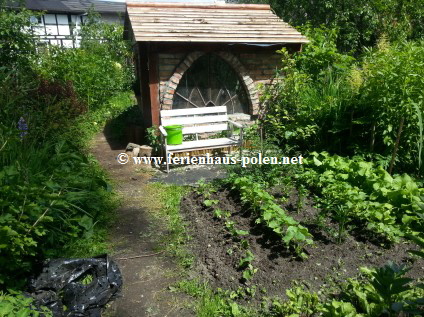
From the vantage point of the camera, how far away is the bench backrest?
6891 millimetres

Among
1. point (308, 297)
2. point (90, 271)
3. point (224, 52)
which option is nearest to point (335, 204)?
point (308, 297)

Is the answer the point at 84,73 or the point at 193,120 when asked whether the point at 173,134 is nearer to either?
the point at 193,120

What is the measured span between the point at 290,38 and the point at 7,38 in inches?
260

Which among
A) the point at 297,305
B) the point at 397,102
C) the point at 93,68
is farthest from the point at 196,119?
the point at 93,68

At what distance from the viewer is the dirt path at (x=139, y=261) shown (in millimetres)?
3066

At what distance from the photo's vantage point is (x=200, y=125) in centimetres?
740

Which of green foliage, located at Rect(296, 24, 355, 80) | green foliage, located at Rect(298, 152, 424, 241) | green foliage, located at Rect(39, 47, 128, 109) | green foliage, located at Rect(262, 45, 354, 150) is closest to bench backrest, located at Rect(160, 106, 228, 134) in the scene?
green foliage, located at Rect(262, 45, 354, 150)

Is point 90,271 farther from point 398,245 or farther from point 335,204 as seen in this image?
point 398,245

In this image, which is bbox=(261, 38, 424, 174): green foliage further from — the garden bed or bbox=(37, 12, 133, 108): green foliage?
bbox=(37, 12, 133, 108): green foliage

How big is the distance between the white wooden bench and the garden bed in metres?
2.44

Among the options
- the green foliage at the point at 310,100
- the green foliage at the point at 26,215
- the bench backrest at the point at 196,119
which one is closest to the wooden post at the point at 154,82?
the bench backrest at the point at 196,119

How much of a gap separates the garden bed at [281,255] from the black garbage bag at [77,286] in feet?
2.88

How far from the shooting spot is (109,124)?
10.3m

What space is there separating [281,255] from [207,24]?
5.43 metres
